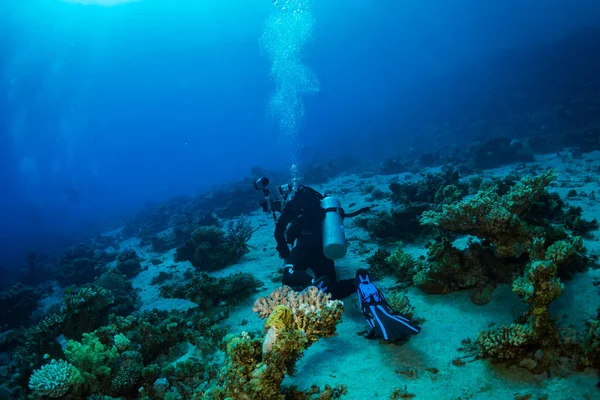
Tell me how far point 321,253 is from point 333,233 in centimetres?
60

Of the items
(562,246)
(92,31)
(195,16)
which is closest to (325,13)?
(195,16)

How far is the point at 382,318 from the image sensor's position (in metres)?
3.96

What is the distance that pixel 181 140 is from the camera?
16362 cm

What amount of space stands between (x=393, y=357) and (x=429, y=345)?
514 mm

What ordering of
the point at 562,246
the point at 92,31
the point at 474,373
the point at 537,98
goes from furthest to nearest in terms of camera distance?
the point at 92,31 → the point at 537,98 → the point at 562,246 → the point at 474,373

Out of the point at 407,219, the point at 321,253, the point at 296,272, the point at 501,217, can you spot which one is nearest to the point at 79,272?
the point at 296,272

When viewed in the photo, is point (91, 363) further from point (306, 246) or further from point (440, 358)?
point (440, 358)

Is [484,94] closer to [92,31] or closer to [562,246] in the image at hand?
[562,246]

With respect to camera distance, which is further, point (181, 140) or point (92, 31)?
point (181, 140)

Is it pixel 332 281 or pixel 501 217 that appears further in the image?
pixel 332 281

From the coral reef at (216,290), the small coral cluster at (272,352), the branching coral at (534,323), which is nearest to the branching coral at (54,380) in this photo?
the small coral cluster at (272,352)

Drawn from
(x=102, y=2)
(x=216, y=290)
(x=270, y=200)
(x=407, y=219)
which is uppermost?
(x=102, y=2)

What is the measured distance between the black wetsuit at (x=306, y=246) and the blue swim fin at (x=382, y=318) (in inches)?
47.9

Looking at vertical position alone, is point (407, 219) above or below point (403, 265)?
above
